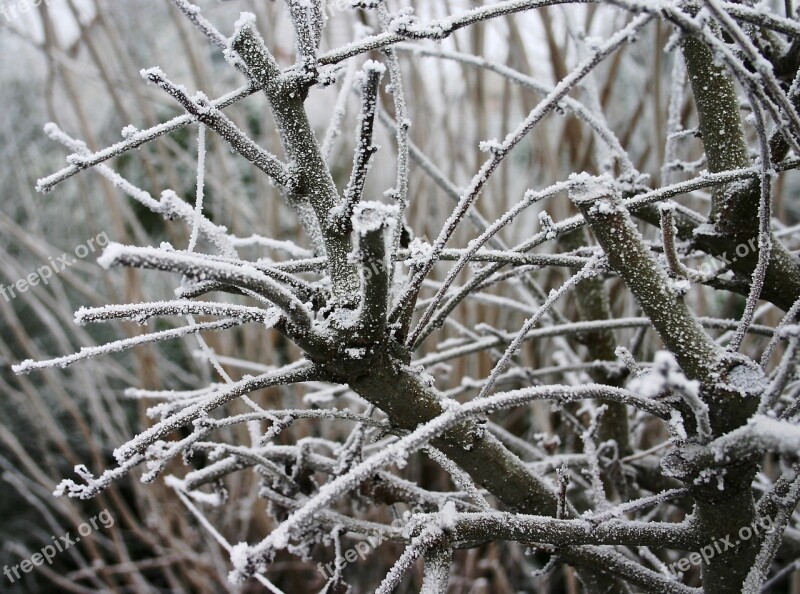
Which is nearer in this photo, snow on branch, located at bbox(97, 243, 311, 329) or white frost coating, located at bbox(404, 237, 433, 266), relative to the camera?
snow on branch, located at bbox(97, 243, 311, 329)

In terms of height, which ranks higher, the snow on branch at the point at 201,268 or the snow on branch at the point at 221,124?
the snow on branch at the point at 221,124

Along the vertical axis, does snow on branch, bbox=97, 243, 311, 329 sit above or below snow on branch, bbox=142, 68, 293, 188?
below

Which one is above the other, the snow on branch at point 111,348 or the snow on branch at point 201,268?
the snow on branch at point 201,268

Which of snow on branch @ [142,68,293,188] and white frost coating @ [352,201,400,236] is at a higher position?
snow on branch @ [142,68,293,188]

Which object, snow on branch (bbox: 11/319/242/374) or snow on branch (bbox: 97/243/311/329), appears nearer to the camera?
snow on branch (bbox: 97/243/311/329)

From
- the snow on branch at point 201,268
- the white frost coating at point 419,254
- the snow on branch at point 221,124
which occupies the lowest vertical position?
the white frost coating at point 419,254

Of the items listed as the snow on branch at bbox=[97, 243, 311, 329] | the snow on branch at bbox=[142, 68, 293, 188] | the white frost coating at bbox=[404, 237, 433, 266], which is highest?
the snow on branch at bbox=[142, 68, 293, 188]

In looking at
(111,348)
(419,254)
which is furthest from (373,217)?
(111,348)

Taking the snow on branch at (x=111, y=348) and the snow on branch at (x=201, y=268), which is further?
the snow on branch at (x=111, y=348)

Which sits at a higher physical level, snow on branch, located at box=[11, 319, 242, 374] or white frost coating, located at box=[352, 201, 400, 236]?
white frost coating, located at box=[352, 201, 400, 236]

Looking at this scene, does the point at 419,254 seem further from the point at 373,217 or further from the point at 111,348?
the point at 111,348

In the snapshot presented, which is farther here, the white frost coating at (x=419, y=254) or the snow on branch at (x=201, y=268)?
the white frost coating at (x=419, y=254)

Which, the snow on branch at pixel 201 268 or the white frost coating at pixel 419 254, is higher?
the snow on branch at pixel 201 268

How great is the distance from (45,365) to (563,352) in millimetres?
554
